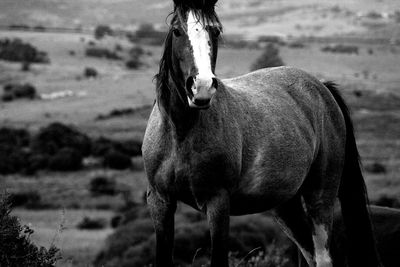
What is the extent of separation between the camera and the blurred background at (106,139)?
2773cm

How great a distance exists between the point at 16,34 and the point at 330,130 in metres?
127

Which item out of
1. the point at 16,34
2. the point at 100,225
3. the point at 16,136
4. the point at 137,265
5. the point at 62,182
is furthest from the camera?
the point at 16,34

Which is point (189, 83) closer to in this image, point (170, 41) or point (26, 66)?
point (170, 41)

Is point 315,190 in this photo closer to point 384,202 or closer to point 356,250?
point 356,250

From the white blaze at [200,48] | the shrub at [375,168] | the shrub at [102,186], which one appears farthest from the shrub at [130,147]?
the white blaze at [200,48]

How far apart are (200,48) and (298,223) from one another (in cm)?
299

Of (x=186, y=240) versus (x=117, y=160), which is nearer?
(x=186, y=240)

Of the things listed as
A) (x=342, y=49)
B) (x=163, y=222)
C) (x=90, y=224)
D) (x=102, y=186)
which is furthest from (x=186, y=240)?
(x=342, y=49)

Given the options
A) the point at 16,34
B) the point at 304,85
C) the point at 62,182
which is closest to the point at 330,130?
the point at 304,85

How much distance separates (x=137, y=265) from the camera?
84.7 feet

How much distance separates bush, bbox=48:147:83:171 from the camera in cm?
5334

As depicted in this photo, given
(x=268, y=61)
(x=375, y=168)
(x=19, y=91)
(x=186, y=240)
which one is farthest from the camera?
(x=268, y=61)

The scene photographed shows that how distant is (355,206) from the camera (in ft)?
25.9

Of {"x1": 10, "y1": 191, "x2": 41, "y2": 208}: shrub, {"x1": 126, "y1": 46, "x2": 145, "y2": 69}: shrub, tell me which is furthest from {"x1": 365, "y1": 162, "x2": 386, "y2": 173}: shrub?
{"x1": 126, "y1": 46, "x2": 145, "y2": 69}: shrub
